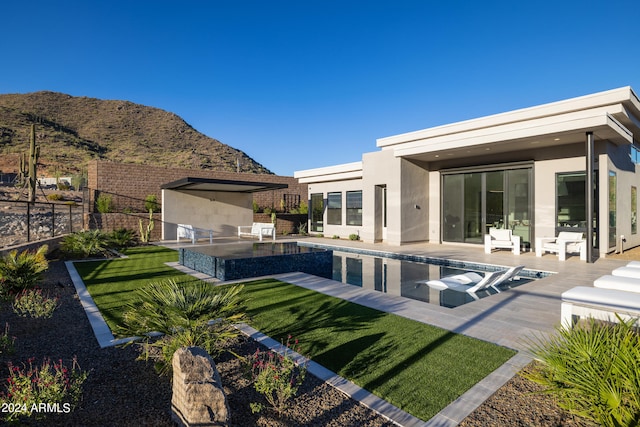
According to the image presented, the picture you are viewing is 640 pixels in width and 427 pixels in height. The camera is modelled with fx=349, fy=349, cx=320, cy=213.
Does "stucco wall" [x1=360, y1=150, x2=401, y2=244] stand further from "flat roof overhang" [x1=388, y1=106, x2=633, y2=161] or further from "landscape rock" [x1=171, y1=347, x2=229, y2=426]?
"landscape rock" [x1=171, y1=347, x2=229, y2=426]

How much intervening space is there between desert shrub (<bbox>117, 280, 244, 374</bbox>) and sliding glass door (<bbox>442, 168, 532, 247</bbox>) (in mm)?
12630

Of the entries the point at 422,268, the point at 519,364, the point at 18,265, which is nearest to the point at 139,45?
the point at 18,265

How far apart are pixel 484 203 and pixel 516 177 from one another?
1556 millimetres

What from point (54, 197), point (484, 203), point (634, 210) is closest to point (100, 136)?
point (54, 197)

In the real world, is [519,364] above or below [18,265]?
below

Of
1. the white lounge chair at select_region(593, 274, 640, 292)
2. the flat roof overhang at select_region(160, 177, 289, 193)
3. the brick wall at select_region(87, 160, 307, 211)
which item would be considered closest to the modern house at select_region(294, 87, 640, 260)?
the flat roof overhang at select_region(160, 177, 289, 193)

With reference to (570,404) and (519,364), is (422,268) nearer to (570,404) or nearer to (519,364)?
(519,364)

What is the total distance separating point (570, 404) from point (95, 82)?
4430 centimetres

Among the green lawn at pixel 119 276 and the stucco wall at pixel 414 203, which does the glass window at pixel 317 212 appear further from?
the green lawn at pixel 119 276

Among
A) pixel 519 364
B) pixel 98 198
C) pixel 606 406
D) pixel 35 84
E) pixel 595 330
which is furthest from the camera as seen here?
pixel 35 84

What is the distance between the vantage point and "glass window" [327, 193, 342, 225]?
19.9m

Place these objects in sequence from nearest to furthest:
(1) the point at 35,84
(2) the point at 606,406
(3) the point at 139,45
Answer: (2) the point at 606,406 → (3) the point at 139,45 → (1) the point at 35,84

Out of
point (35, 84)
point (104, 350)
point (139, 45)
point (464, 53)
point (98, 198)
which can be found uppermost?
point (35, 84)

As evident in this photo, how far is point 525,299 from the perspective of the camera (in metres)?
6.18
